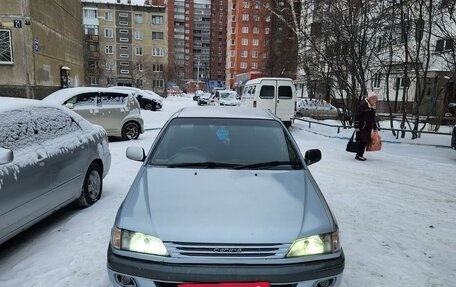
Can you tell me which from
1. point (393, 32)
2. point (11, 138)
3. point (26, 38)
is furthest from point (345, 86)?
point (26, 38)

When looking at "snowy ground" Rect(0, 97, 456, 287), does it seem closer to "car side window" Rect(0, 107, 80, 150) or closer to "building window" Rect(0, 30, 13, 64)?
"car side window" Rect(0, 107, 80, 150)

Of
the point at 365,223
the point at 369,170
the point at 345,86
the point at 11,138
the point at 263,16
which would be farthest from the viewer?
the point at 263,16

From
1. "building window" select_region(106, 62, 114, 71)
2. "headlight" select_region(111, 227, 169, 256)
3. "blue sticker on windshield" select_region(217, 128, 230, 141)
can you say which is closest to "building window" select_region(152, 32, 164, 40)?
"building window" select_region(106, 62, 114, 71)

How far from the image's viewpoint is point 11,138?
3.87m

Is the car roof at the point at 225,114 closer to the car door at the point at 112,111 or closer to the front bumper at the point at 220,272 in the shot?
the front bumper at the point at 220,272

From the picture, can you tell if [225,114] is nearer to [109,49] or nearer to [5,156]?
[5,156]

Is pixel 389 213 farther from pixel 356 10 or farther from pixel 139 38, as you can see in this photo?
pixel 139 38

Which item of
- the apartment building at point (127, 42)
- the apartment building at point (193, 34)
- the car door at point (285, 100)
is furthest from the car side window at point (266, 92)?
the apartment building at point (193, 34)

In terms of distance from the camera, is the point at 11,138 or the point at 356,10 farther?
the point at 356,10

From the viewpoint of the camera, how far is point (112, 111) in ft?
38.2

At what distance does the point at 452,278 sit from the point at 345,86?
13012 mm

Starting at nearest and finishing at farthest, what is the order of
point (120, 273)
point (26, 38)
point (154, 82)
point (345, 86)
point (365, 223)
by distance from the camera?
point (120, 273) → point (365, 223) → point (345, 86) → point (26, 38) → point (154, 82)

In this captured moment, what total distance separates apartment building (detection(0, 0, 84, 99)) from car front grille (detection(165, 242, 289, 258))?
68.0 ft

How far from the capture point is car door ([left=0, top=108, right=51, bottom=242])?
11.4ft
